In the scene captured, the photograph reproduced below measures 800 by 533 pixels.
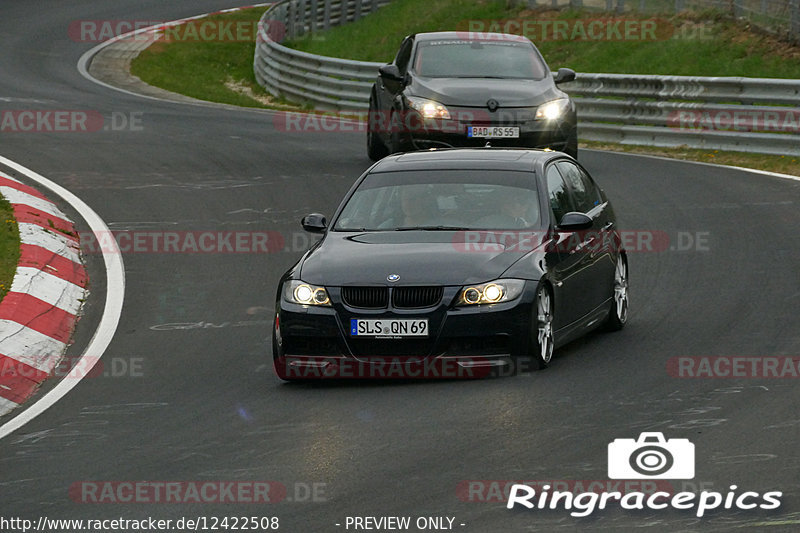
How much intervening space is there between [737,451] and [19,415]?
4264 mm

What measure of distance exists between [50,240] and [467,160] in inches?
189

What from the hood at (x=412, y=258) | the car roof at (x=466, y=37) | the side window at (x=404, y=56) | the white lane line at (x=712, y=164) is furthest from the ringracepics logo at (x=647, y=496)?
the car roof at (x=466, y=37)

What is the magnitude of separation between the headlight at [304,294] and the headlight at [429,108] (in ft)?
27.0

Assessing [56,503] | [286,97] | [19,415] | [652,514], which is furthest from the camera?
[286,97]

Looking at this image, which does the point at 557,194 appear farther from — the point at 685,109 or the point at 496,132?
the point at 685,109

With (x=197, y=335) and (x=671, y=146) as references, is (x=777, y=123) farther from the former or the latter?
(x=197, y=335)

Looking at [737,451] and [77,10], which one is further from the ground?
[737,451]

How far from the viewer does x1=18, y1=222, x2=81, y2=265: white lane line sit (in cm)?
1410

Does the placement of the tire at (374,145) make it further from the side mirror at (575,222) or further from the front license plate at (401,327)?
the front license plate at (401,327)

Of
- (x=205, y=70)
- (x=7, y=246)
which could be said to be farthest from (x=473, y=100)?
(x=205, y=70)

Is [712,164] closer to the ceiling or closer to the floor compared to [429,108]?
closer to the floor

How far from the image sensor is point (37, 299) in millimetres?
12297

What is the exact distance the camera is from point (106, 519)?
7023mm

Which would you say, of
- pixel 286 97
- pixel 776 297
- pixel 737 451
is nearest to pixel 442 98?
pixel 776 297
